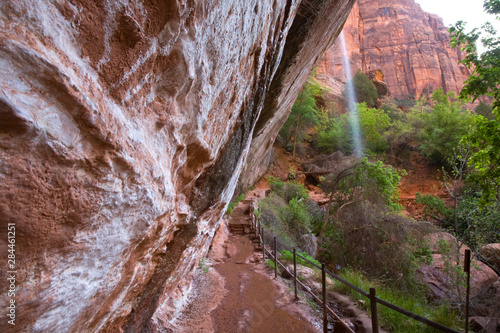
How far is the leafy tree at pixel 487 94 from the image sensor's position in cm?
463

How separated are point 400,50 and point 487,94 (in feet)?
175

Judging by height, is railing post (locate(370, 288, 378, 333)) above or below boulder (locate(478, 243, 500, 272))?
above

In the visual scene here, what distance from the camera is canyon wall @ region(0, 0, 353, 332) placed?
1.27m

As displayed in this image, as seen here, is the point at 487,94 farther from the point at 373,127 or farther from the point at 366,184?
the point at 373,127

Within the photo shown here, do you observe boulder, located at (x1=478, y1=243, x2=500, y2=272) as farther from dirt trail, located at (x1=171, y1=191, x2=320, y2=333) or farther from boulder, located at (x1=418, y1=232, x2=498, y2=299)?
dirt trail, located at (x1=171, y1=191, x2=320, y2=333)

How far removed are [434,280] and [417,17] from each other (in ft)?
204

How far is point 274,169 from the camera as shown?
22.3m

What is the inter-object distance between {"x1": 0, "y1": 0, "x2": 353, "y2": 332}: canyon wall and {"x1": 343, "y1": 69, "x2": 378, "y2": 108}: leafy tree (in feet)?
114

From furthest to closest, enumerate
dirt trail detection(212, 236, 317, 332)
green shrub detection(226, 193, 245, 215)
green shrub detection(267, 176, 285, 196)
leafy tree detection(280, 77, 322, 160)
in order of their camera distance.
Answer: leafy tree detection(280, 77, 322, 160) → green shrub detection(267, 176, 285, 196) → green shrub detection(226, 193, 245, 215) → dirt trail detection(212, 236, 317, 332)

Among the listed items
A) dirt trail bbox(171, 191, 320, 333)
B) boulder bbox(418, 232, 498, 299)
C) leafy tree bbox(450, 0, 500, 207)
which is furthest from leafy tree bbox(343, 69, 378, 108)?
dirt trail bbox(171, 191, 320, 333)

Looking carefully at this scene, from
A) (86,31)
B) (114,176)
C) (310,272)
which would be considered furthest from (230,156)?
(310,272)

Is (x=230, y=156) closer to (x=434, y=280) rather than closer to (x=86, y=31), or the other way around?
(x=86, y=31)

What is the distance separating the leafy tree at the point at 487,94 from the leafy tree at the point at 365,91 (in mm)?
30224

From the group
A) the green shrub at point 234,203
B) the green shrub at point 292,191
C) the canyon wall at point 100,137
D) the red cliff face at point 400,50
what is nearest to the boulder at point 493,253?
the green shrub at point 292,191
